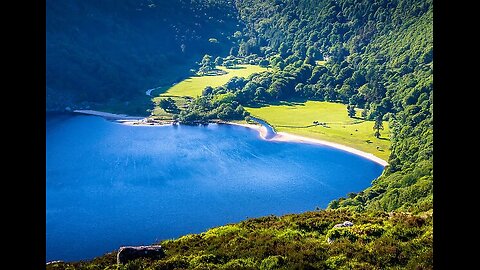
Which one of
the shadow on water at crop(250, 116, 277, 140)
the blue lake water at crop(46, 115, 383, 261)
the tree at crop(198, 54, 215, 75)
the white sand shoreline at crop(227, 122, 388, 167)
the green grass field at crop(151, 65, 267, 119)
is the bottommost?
the blue lake water at crop(46, 115, 383, 261)

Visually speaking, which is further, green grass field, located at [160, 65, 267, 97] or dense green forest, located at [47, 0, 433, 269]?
green grass field, located at [160, 65, 267, 97]

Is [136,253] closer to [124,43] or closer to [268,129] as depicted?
[268,129]

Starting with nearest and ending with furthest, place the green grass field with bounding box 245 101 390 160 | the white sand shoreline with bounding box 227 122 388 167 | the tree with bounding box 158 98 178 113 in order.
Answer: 1. the white sand shoreline with bounding box 227 122 388 167
2. the green grass field with bounding box 245 101 390 160
3. the tree with bounding box 158 98 178 113

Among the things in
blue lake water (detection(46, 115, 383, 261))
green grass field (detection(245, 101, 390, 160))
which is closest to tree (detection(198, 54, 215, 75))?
green grass field (detection(245, 101, 390, 160))

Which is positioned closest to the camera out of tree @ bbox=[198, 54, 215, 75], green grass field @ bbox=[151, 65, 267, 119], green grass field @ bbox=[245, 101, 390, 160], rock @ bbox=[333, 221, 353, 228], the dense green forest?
the dense green forest

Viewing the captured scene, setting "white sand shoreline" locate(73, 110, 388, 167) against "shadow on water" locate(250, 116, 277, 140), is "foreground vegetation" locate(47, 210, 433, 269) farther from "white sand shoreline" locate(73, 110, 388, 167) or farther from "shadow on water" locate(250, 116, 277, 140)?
"shadow on water" locate(250, 116, 277, 140)

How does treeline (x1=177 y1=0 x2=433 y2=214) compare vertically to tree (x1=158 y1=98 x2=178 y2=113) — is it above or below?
above

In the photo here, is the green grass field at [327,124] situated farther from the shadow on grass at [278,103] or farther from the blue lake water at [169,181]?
the blue lake water at [169,181]
